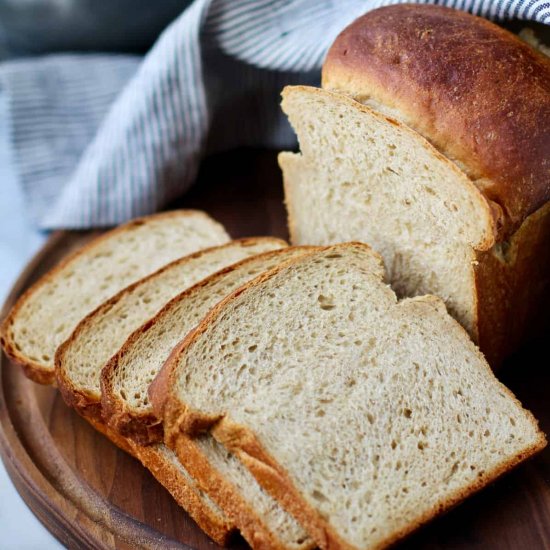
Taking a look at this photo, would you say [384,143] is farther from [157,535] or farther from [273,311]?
[157,535]

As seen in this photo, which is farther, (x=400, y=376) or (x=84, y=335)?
(x=84, y=335)

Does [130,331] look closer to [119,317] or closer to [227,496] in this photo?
[119,317]

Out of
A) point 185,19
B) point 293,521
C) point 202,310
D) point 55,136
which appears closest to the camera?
point 293,521

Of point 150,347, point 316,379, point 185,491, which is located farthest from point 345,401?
point 150,347

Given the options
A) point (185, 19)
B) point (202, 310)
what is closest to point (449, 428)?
point (202, 310)

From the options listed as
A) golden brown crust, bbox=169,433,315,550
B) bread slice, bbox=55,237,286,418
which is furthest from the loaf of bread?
golden brown crust, bbox=169,433,315,550

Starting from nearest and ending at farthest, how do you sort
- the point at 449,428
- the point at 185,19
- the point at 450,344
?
the point at 449,428, the point at 450,344, the point at 185,19

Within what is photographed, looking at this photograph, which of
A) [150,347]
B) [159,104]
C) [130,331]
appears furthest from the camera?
[159,104]
